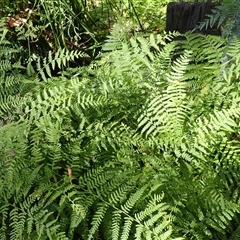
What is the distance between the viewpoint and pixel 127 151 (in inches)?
82.0

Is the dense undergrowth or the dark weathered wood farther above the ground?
the dark weathered wood

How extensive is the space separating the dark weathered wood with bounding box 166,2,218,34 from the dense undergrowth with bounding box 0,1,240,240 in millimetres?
532

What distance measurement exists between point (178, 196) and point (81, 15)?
186cm

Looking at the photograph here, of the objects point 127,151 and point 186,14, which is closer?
point 127,151

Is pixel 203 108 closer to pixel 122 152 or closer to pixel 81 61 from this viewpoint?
pixel 122 152

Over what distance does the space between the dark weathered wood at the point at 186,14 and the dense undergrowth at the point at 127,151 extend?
0.53 metres

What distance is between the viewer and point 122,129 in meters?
2.18

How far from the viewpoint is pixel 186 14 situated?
9.68 feet

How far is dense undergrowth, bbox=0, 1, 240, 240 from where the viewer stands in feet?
6.16

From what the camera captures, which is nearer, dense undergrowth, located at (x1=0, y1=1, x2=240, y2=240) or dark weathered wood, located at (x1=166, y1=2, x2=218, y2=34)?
dense undergrowth, located at (x1=0, y1=1, x2=240, y2=240)

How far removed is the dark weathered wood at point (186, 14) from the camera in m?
2.92

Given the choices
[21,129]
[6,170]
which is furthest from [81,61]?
[6,170]

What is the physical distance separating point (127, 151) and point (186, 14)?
130 centimetres

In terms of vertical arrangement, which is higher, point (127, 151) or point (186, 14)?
point (186, 14)
